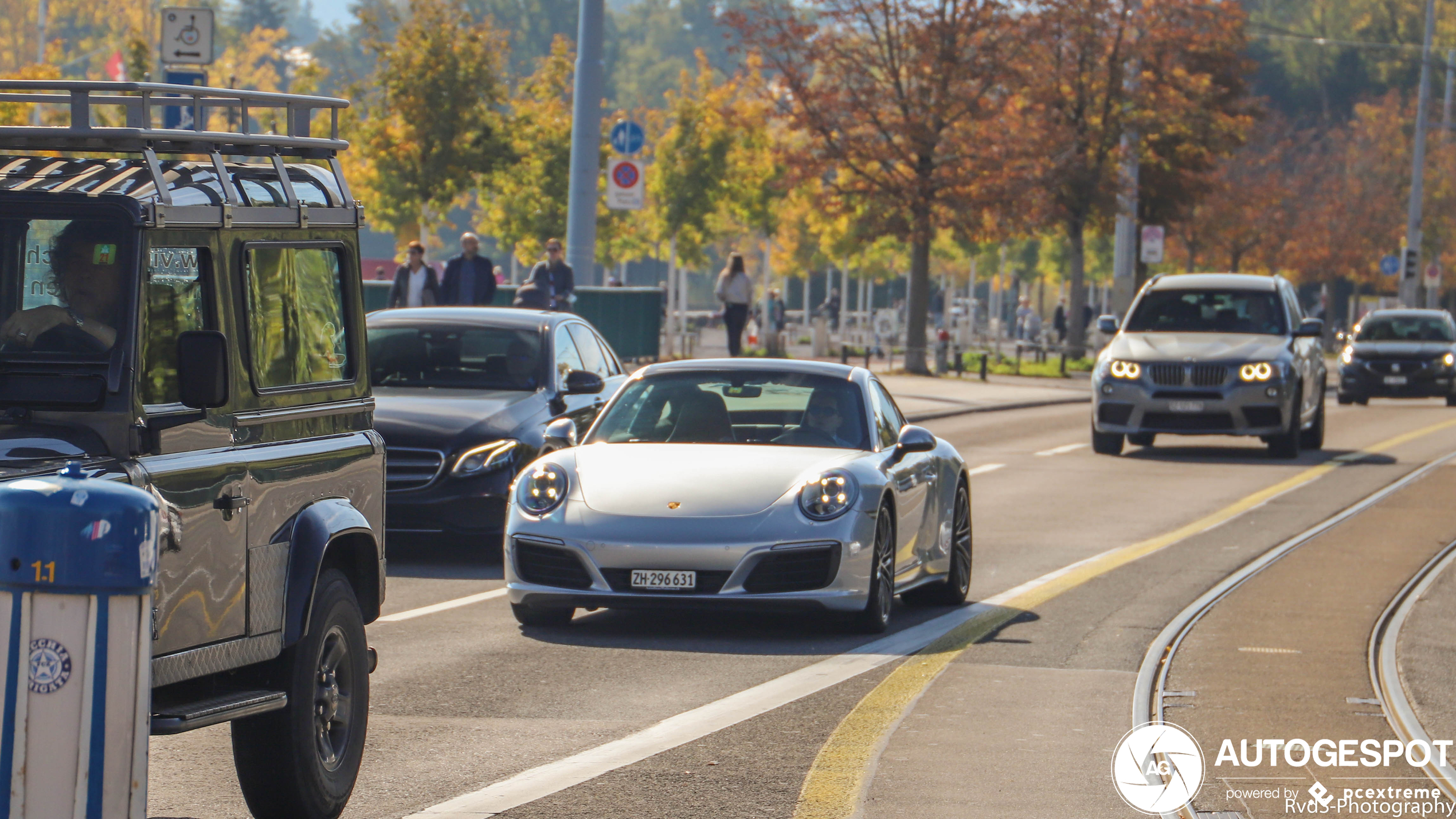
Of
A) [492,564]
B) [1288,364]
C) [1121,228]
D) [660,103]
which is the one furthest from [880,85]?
[660,103]

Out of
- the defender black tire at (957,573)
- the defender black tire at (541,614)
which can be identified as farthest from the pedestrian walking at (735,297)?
the defender black tire at (541,614)

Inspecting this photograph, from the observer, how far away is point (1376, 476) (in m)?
20.7

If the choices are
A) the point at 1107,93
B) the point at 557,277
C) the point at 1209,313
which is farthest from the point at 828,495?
the point at 1107,93

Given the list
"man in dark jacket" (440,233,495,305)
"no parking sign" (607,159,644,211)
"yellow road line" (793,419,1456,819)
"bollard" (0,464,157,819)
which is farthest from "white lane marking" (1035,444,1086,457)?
"bollard" (0,464,157,819)

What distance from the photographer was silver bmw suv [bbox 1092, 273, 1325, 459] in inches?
877

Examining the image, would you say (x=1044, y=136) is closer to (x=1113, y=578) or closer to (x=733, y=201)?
(x=733, y=201)

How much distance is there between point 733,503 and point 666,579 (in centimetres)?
49

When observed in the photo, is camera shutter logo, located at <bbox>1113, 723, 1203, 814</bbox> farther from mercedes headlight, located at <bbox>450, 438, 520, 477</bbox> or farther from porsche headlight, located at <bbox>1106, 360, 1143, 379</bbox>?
porsche headlight, located at <bbox>1106, 360, 1143, 379</bbox>

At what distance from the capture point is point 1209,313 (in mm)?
23531

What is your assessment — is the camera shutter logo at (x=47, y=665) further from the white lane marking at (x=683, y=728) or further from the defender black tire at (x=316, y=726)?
the white lane marking at (x=683, y=728)

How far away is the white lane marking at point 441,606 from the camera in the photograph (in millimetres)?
10665

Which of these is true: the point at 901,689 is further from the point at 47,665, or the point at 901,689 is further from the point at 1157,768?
the point at 47,665

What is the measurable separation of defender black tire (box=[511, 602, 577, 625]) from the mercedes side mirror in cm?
327
